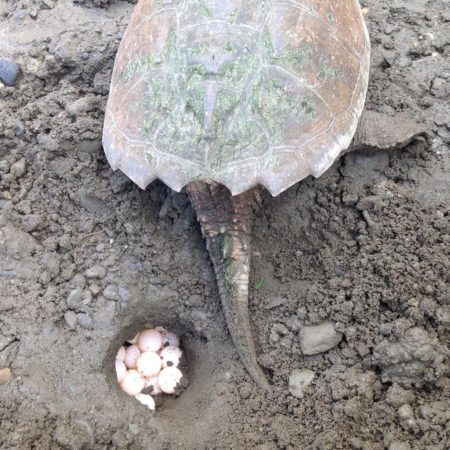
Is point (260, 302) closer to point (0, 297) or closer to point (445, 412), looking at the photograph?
point (445, 412)

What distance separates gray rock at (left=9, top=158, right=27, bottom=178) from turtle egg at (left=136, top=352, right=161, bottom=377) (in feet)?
3.99

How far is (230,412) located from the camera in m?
2.83

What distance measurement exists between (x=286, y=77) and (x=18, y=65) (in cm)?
183

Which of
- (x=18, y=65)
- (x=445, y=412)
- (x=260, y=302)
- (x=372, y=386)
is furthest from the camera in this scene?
(x=18, y=65)

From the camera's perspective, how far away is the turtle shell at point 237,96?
260 centimetres

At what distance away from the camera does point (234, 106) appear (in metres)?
2.61

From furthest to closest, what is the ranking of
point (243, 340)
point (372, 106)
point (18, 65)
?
point (18, 65) < point (372, 106) < point (243, 340)

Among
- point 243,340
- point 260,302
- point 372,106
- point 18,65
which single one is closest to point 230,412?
point 243,340

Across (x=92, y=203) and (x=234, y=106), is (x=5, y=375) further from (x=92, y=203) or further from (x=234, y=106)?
(x=234, y=106)

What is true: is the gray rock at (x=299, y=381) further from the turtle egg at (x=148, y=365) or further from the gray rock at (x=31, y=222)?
the gray rock at (x=31, y=222)

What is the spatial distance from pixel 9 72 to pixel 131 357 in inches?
73.5

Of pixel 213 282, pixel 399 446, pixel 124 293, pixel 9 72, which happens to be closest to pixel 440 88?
pixel 213 282

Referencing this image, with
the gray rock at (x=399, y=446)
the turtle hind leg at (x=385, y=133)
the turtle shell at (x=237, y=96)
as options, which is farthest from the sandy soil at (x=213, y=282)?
the turtle shell at (x=237, y=96)

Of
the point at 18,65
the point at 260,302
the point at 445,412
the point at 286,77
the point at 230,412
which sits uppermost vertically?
the point at 286,77
